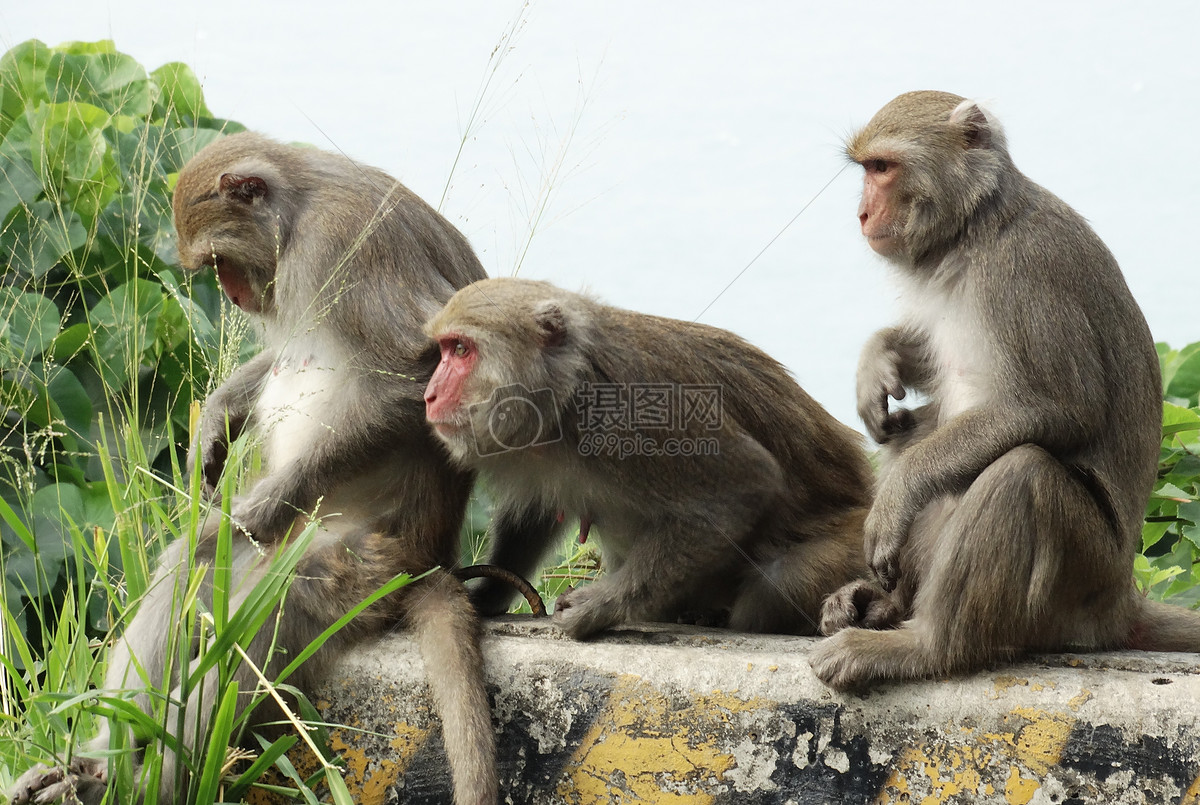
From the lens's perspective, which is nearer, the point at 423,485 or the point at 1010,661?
the point at 1010,661

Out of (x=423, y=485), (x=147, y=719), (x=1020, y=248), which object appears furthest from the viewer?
(x=423, y=485)

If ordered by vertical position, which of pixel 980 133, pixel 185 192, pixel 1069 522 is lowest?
pixel 1069 522

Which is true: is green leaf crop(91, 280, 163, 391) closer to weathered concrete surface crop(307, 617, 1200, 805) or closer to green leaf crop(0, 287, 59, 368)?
green leaf crop(0, 287, 59, 368)

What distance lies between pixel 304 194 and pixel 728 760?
2369mm

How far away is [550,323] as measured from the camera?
374 cm

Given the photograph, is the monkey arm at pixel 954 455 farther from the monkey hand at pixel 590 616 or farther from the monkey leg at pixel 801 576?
the monkey hand at pixel 590 616

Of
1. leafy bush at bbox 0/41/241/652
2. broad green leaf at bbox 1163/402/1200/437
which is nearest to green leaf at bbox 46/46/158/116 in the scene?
leafy bush at bbox 0/41/241/652

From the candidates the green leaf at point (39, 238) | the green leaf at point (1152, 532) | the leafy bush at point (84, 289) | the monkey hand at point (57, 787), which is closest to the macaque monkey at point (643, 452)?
the monkey hand at point (57, 787)

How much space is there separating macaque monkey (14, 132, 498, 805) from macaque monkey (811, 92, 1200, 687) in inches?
52.1

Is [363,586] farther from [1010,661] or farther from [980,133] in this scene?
[980,133]

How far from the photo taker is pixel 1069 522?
10.2 feet

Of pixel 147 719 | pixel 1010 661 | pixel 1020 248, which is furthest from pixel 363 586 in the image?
pixel 1020 248

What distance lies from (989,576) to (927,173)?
1.22 metres

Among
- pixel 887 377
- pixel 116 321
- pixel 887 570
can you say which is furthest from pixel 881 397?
pixel 116 321
